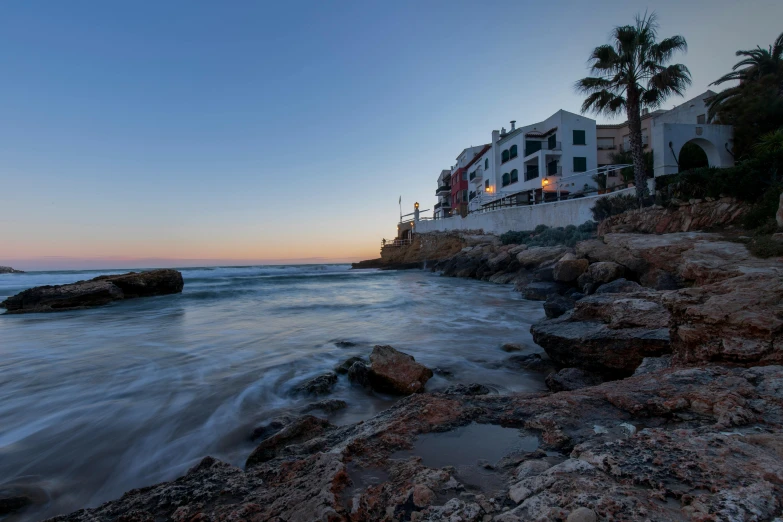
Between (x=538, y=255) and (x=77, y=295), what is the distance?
2038 cm

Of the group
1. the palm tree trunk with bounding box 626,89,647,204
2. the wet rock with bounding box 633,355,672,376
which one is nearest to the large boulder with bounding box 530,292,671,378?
the wet rock with bounding box 633,355,672,376

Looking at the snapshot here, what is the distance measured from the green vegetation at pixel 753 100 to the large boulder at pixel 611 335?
62.4 ft

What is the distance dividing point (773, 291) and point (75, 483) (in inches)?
263

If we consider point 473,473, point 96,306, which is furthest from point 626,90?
point 96,306

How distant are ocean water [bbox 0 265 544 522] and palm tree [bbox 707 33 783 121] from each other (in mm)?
21114

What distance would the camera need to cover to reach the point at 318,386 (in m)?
5.60

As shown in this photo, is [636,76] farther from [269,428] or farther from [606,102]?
[269,428]

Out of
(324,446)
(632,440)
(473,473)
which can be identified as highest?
(632,440)

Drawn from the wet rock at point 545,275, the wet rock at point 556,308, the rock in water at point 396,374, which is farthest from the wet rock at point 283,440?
the wet rock at point 545,275

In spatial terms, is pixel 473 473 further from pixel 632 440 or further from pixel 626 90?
pixel 626 90

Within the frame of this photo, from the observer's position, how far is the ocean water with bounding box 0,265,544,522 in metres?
4.01

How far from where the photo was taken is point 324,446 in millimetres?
3025

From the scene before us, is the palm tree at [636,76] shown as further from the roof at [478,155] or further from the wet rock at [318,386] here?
the roof at [478,155]

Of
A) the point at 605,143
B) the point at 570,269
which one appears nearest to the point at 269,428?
the point at 570,269
